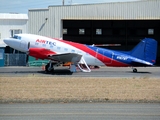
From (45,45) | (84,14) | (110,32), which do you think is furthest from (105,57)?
(110,32)

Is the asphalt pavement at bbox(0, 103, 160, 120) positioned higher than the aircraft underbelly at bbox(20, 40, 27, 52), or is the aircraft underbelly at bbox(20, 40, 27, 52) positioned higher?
the aircraft underbelly at bbox(20, 40, 27, 52)

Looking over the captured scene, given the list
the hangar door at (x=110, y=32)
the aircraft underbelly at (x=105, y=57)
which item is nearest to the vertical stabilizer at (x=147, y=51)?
the aircraft underbelly at (x=105, y=57)

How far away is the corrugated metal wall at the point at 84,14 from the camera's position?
45.0m

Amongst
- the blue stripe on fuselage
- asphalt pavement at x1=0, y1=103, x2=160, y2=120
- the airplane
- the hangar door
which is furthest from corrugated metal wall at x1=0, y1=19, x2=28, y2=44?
asphalt pavement at x1=0, y1=103, x2=160, y2=120

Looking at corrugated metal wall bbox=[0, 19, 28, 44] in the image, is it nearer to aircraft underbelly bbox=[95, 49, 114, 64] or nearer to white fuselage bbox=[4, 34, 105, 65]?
white fuselage bbox=[4, 34, 105, 65]

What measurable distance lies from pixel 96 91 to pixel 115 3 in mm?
28611

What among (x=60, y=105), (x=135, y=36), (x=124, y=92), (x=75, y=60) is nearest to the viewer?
(x=60, y=105)

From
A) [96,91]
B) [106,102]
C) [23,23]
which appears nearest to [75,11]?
[23,23]

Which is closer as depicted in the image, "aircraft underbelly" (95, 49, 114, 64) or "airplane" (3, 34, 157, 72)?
"airplane" (3, 34, 157, 72)

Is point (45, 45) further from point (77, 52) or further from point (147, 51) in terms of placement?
point (147, 51)

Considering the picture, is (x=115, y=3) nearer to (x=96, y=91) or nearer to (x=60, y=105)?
(x=96, y=91)

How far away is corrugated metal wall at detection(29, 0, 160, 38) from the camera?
45.0 meters

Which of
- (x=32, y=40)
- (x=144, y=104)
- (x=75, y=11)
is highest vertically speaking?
(x=75, y=11)

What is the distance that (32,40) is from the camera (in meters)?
32.4
